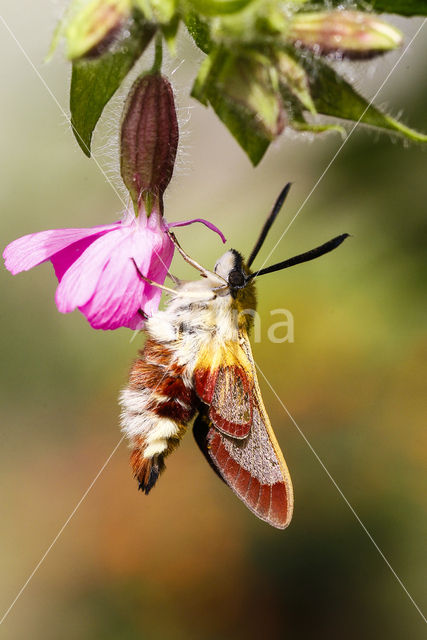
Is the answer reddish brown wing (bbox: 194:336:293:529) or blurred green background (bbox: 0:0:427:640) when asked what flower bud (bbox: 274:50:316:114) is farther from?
blurred green background (bbox: 0:0:427:640)

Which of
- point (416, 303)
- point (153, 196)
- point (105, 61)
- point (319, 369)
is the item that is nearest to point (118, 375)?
point (319, 369)

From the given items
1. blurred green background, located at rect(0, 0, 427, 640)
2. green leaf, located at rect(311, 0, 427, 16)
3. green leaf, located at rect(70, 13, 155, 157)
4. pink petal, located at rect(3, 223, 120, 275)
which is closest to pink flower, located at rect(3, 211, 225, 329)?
pink petal, located at rect(3, 223, 120, 275)

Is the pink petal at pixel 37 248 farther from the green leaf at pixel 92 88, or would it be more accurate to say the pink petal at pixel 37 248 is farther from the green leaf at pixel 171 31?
the green leaf at pixel 171 31

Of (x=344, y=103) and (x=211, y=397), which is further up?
(x=344, y=103)

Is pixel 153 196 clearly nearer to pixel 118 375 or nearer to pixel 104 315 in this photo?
pixel 104 315

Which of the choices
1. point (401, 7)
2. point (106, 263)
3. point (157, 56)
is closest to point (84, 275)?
point (106, 263)

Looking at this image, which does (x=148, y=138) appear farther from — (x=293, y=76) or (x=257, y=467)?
(x=257, y=467)
